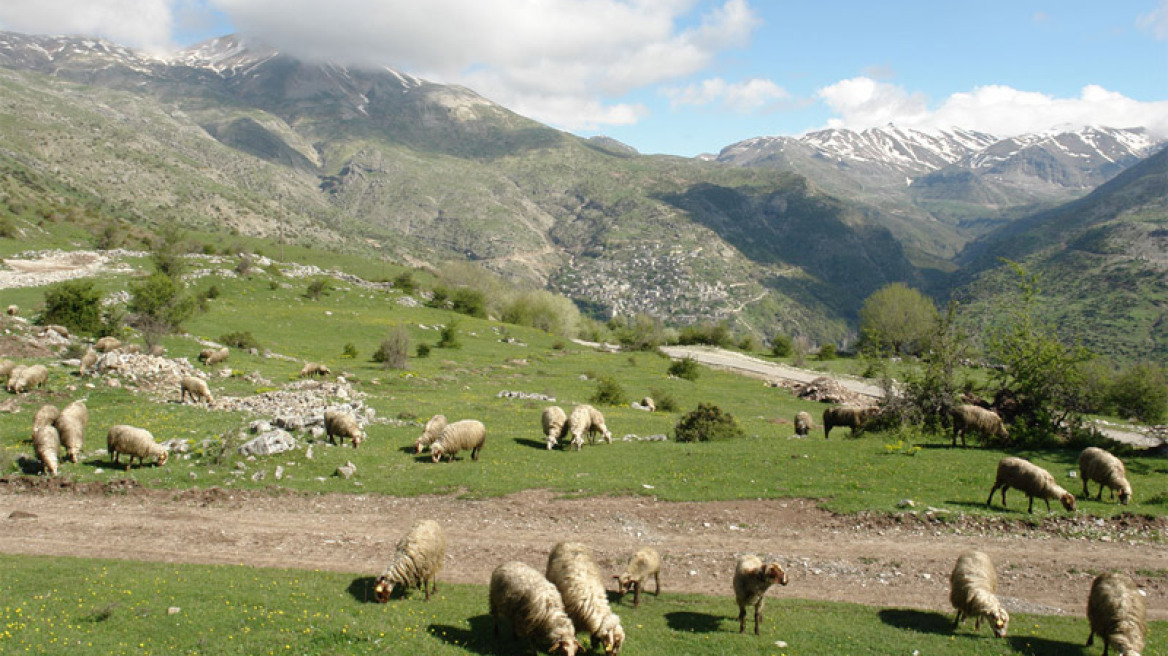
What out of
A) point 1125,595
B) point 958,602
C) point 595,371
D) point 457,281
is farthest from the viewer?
point 457,281

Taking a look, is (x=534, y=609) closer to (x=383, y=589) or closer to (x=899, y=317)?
(x=383, y=589)

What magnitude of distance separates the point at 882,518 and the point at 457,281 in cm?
11267

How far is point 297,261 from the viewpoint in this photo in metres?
128

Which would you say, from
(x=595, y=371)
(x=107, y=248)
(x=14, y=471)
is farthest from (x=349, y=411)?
(x=107, y=248)

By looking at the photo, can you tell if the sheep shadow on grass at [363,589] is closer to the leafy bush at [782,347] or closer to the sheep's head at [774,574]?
the sheep's head at [774,574]

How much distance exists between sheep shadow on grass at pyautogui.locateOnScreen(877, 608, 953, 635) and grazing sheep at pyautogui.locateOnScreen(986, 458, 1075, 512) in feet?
26.7

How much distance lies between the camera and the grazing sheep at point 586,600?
432 inches

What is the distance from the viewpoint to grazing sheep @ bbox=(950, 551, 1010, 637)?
1273 centimetres

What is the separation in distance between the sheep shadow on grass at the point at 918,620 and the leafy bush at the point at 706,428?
59.0 ft

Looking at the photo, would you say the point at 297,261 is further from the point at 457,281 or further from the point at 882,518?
the point at 882,518

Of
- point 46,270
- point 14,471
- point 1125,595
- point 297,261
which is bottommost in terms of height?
point 14,471

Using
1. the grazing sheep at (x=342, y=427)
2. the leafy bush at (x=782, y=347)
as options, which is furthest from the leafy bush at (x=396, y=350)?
the leafy bush at (x=782, y=347)

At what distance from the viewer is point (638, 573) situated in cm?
1427

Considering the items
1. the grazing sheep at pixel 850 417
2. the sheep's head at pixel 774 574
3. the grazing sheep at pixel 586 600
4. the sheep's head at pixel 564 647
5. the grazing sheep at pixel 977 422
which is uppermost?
the grazing sheep at pixel 977 422
